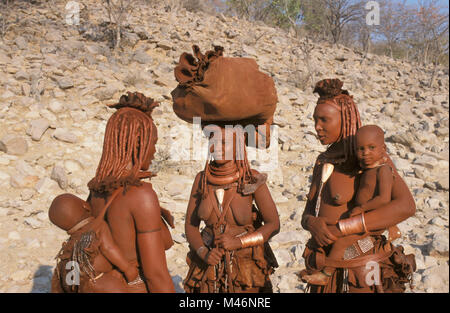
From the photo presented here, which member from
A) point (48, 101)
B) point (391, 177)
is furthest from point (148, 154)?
point (48, 101)

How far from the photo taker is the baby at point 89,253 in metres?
2.28

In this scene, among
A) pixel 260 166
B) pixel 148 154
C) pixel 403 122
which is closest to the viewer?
pixel 148 154

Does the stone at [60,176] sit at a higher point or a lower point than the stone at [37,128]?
lower

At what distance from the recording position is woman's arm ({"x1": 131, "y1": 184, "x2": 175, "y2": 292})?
2.26 meters

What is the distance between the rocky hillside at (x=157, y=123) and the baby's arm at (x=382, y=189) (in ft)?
8.05

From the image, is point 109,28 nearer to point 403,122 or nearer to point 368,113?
point 368,113

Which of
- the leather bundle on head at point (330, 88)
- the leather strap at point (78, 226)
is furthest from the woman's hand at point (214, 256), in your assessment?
the leather bundle on head at point (330, 88)

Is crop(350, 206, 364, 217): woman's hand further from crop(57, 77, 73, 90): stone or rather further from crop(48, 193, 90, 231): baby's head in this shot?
crop(57, 77, 73, 90): stone

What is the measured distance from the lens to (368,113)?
445 inches

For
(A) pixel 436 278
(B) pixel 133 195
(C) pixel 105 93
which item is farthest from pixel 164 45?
(B) pixel 133 195

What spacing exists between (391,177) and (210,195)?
1.26 m

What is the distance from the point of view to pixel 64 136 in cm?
739

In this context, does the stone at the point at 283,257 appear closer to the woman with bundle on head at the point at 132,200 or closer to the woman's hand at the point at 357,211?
the woman's hand at the point at 357,211
